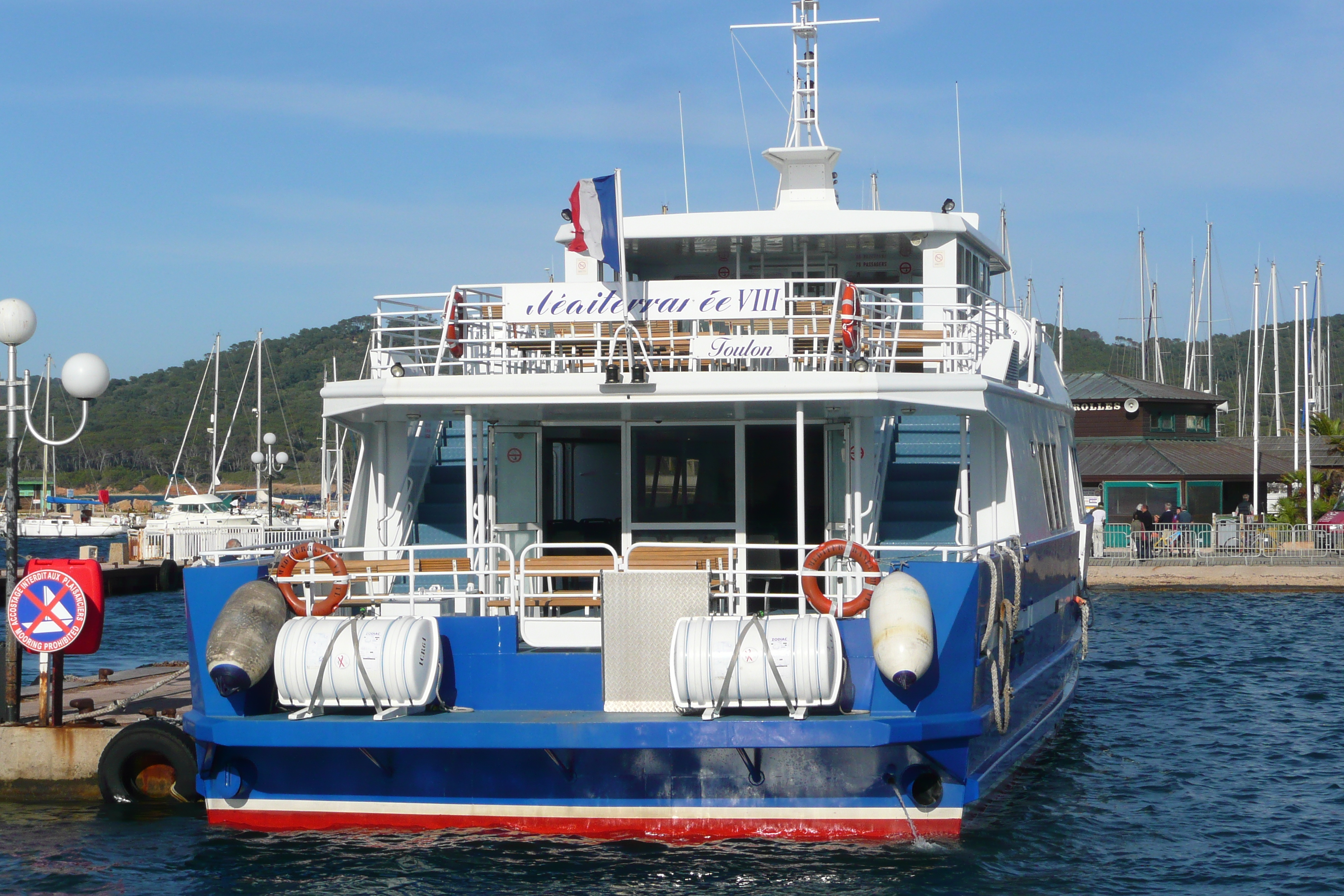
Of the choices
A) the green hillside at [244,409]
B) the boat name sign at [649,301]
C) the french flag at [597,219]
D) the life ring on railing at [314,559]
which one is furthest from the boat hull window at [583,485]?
the green hillside at [244,409]

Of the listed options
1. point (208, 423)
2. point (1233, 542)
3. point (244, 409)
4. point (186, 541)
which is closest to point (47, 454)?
point (244, 409)

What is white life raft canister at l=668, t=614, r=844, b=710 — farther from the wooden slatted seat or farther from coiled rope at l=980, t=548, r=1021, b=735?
coiled rope at l=980, t=548, r=1021, b=735

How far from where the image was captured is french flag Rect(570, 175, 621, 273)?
416 inches

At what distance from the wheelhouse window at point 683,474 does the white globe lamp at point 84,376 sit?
4.66 m

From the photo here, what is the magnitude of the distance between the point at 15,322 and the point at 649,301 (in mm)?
5499

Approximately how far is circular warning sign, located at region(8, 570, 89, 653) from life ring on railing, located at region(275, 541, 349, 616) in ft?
8.68

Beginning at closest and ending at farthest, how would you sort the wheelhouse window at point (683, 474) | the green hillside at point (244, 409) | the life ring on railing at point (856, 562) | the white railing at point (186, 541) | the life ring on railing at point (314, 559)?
the life ring on railing at point (856, 562) → the life ring on railing at point (314, 559) → the wheelhouse window at point (683, 474) → the white railing at point (186, 541) → the green hillside at point (244, 409)

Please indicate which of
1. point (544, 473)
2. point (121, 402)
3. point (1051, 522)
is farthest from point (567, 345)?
point (121, 402)

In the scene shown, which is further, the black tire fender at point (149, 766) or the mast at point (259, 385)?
the mast at point (259, 385)

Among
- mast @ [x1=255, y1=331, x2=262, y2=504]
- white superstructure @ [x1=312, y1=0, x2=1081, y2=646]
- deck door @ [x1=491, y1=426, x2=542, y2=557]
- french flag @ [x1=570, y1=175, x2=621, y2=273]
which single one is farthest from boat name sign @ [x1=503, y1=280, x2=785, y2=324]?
mast @ [x1=255, y1=331, x2=262, y2=504]

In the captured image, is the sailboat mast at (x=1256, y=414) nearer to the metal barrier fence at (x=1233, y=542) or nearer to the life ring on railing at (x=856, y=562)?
the metal barrier fence at (x=1233, y=542)

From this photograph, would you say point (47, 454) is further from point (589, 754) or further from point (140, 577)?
point (589, 754)

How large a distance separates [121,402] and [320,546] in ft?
430

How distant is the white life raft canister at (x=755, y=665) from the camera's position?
884 centimetres
